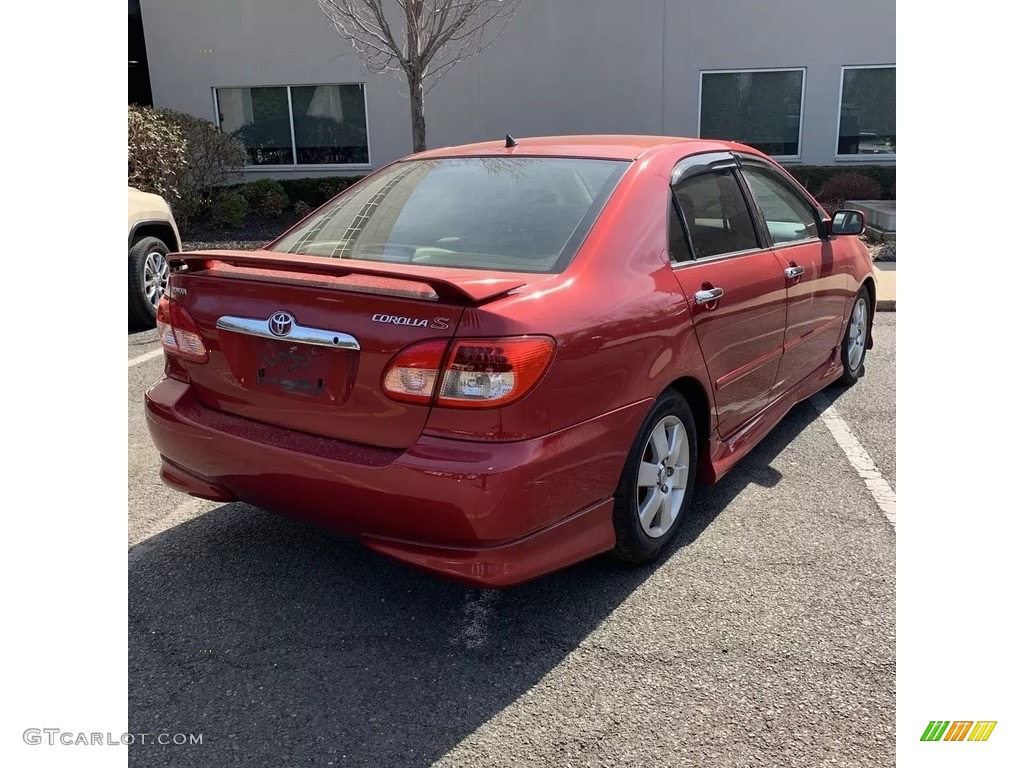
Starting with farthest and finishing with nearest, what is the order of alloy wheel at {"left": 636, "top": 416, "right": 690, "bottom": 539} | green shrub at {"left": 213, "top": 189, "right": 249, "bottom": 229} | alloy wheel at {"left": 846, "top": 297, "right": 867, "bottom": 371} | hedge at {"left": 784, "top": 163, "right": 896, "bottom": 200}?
hedge at {"left": 784, "top": 163, "right": 896, "bottom": 200}, green shrub at {"left": 213, "top": 189, "right": 249, "bottom": 229}, alloy wheel at {"left": 846, "top": 297, "right": 867, "bottom": 371}, alloy wheel at {"left": 636, "top": 416, "right": 690, "bottom": 539}

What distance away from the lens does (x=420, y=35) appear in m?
11.6

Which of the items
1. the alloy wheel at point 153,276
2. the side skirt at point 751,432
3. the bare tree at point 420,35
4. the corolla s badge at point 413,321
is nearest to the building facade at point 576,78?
the bare tree at point 420,35

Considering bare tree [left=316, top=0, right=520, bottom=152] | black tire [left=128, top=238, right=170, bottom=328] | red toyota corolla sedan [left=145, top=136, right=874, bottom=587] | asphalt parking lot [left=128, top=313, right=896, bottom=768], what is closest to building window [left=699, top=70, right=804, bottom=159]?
bare tree [left=316, top=0, right=520, bottom=152]

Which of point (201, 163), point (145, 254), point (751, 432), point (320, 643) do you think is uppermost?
point (201, 163)

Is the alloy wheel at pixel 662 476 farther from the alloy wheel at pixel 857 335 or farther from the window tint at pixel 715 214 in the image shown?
the alloy wheel at pixel 857 335

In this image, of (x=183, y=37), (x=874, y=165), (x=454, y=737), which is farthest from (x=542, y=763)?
(x=183, y=37)

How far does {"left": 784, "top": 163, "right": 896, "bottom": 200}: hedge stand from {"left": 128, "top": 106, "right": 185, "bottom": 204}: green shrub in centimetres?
957

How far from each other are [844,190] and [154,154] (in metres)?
10.5

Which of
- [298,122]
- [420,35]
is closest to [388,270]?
[420,35]

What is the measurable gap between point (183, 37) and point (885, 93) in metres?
12.3

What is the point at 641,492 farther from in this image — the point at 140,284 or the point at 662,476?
the point at 140,284

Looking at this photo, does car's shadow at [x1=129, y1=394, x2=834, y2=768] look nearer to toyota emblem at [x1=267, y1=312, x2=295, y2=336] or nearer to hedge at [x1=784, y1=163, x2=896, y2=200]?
toyota emblem at [x1=267, y1=312, x2=295, y2=336]

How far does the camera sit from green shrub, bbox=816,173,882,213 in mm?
13555

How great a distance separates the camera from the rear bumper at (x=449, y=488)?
2479 mm
